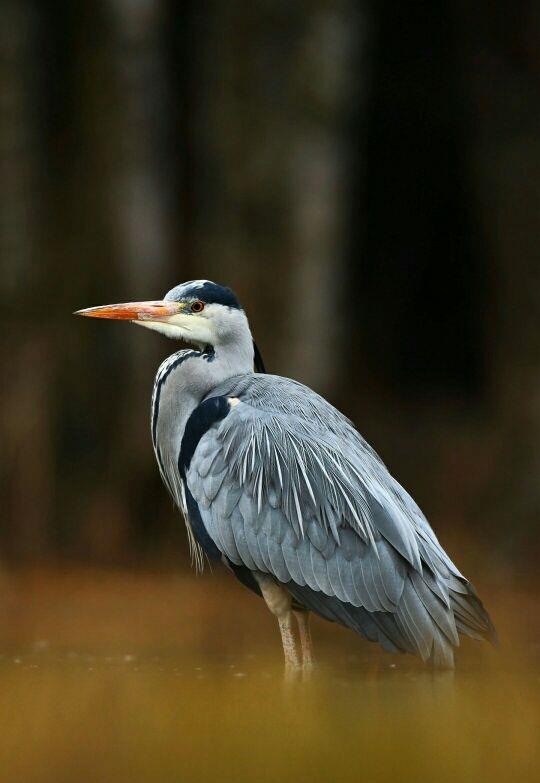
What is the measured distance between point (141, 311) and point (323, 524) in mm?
926

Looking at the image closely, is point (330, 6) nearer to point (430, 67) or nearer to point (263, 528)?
point (430, 67)

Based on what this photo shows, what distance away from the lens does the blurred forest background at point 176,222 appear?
7531mm

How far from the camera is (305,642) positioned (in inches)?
171

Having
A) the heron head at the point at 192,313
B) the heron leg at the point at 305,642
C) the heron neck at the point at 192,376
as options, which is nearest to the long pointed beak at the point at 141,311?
the heron head at the point at 192,313

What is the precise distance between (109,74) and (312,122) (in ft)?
3.73

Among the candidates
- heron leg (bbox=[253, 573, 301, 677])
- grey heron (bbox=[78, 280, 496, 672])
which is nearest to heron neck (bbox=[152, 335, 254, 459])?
grey heron (bbox=[78, 280, 496, 672])

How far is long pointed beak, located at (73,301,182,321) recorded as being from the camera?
4.53 meters

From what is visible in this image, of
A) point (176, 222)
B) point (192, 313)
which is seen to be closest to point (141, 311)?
point (192, 313)

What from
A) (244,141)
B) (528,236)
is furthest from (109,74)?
(528,236)

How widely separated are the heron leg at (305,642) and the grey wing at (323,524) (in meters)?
0.17

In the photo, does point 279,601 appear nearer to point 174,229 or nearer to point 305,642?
point 305,642

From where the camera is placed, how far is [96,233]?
25.6 feet

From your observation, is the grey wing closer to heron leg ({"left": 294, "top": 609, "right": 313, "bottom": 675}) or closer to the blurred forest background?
heron leg ({"left": 294, "top": 609, "right": 313, "bottom": 675})

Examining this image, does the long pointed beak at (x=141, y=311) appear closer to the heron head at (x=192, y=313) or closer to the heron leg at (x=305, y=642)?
the heron head at (x=192, y=313)
